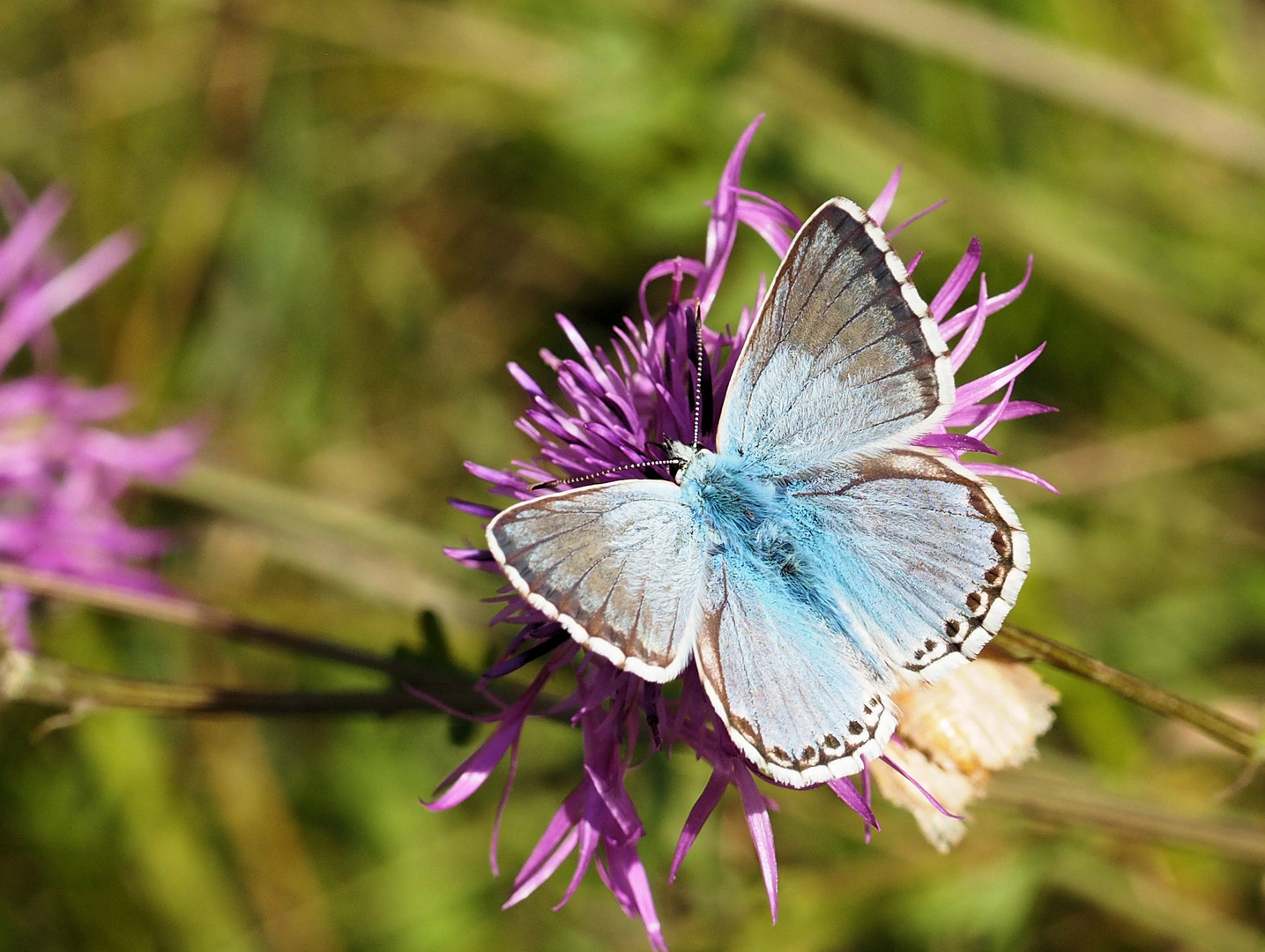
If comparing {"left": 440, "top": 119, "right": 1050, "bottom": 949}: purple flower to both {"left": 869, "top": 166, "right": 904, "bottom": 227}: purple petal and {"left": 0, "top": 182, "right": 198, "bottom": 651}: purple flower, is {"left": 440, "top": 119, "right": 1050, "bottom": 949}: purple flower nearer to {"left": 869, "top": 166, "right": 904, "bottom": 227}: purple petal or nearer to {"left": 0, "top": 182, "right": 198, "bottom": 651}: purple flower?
{"left": 869, "top": 166, "right": 904, "bottom": 227}: purple petal

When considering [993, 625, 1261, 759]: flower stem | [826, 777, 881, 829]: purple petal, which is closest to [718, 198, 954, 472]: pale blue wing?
[993, 625, 1261, 759]: flower stem

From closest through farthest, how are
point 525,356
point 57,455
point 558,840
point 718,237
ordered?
point 558,840, point 718,237, point 57,455, point 525,356

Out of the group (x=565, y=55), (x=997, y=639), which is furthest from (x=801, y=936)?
(x=565, y=55)

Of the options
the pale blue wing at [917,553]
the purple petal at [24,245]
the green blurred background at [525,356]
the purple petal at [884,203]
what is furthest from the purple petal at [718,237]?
the purple petal at [24,245]

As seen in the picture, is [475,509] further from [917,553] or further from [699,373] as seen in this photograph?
[917,553]

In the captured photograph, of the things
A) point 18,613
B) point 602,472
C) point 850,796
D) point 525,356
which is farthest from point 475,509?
point 525,356

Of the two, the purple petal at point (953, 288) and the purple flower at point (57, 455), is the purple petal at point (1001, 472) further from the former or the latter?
the purple flower at point (57, 455)
